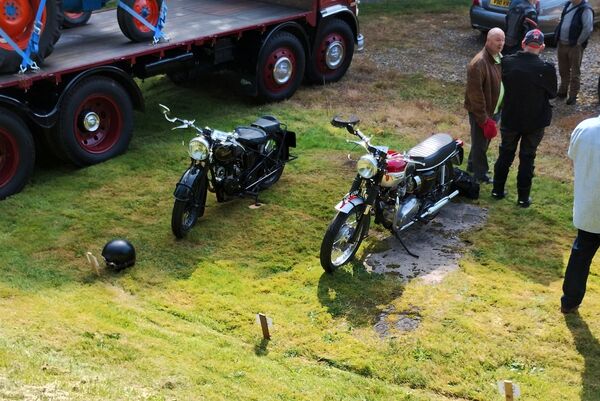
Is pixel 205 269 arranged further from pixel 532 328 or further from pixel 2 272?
pixel 532 328

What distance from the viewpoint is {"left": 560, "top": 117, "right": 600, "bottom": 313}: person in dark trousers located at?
5211 mm

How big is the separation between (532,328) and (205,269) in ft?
8.63

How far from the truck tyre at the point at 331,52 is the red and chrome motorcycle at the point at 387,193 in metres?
4.46

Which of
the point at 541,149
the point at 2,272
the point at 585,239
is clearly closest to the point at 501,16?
the point at 541,149

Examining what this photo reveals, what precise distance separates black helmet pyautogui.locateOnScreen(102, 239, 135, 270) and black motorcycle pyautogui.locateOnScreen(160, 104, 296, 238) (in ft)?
1.91

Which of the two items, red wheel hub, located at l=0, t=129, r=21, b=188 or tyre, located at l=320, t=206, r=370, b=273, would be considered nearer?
tyre, located at l=320, t=206, r=370, b=273

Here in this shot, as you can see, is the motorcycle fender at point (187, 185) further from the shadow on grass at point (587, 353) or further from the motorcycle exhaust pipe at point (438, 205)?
the shadow on grass at point (587, 353)

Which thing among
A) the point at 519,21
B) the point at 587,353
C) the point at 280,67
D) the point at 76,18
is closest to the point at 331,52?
the point at 280,67

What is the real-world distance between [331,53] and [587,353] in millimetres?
7274

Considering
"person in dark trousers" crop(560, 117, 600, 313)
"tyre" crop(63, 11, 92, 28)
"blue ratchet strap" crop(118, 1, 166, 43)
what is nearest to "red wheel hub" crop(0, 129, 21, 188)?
"blue ratchet strap" crop(118, 1, 166, 43)

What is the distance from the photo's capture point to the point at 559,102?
35.7 feet

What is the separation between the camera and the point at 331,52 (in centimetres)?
1155

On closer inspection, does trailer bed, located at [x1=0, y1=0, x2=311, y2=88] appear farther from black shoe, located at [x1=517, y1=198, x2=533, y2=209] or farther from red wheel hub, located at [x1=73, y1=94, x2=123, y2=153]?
black shoe, located at [x1=517, y1=198, x2=533, y2=209]

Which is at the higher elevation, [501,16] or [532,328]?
[501,16]
